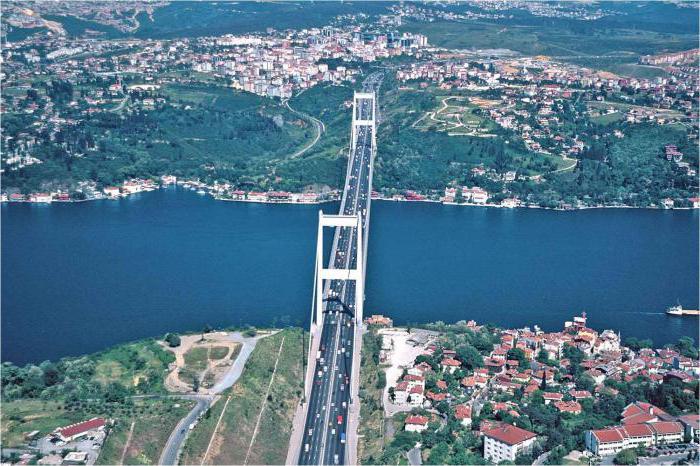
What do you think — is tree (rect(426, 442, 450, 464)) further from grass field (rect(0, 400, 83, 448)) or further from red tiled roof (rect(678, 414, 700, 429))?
grass field (rect(0, 400, 83, 448))

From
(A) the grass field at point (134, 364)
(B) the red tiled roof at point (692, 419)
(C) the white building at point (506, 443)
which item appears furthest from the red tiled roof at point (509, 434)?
(A) the grass field at point (134, 364)

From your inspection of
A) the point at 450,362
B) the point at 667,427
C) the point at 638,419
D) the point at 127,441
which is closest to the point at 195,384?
the point at 127,441

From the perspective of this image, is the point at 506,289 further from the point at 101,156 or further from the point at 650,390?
the point at 101,156

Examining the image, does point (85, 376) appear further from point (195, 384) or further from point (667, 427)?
point (667, 427)

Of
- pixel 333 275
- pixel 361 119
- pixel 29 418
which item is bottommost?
pixel 29 418

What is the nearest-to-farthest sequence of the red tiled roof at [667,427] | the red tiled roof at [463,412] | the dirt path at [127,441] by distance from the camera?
the dirt path at [127,441] < the red tiled roof at [667,427] < the red tiled roof at [463,412]

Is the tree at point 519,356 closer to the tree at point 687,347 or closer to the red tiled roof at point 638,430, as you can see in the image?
the tree at point 687,347
